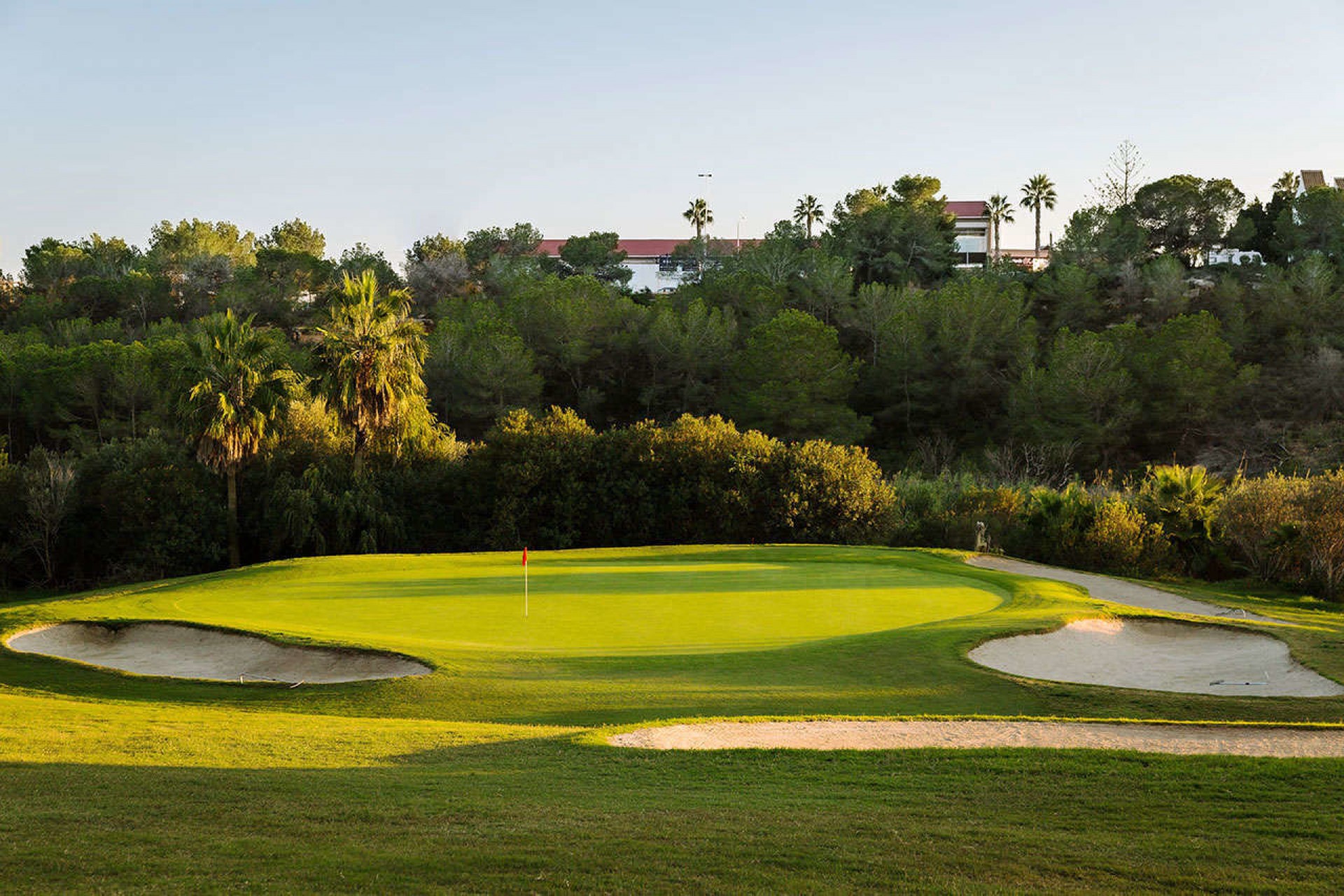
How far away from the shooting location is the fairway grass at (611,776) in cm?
598

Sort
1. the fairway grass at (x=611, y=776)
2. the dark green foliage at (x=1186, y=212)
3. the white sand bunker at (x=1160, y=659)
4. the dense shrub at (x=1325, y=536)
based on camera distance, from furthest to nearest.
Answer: the dark green foliage at (x=1186, y=212) < the dense shrub at (x=1325, y=536) < the white sand bunker at (x=1160, y=659) < the fairway grass at (x=611, y=776)

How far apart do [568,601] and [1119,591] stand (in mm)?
12426

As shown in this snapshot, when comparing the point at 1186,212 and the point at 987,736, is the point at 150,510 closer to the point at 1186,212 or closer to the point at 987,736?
the point at 987,736

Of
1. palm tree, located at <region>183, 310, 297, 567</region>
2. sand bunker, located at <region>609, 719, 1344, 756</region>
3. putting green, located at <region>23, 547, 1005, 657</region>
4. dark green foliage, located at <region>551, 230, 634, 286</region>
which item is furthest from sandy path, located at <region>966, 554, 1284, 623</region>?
dark green foliage, located at <region>551, 230, 634, 286</region>

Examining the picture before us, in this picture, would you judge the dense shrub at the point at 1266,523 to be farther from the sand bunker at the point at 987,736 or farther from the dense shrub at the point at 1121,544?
the sand bunker at the point at 987,736

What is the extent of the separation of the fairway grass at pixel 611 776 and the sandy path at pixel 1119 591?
412cm

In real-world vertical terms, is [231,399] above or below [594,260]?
below

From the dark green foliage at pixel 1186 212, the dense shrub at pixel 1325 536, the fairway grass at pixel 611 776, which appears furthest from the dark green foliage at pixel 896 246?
the fairway grass at pixel 611 776

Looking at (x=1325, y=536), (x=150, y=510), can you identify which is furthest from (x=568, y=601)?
(x=150, y=510)

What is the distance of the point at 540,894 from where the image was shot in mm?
5590

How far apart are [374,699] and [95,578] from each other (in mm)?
30586

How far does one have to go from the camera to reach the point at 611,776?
849 cm

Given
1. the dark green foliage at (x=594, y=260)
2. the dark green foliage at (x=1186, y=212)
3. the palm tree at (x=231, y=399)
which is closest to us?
the palm tree at (x=231, y=399)

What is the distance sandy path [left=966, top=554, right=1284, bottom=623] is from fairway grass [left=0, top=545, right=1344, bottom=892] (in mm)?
4119
